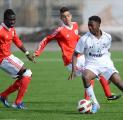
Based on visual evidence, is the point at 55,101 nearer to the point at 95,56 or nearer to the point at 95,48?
the point at 95,56

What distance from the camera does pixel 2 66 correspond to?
1636cm

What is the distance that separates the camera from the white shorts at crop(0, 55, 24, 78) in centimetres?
1619

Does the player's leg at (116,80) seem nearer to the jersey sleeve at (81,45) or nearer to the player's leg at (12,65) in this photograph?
the jersey sleeve at (81,45)

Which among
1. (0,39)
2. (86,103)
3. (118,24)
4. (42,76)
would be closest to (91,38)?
(86,103)

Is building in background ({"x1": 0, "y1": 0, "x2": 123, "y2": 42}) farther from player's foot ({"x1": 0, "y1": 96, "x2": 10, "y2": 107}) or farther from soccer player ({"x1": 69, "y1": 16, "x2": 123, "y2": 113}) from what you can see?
soccer player ({"x1": 69, "y1": 16, "x2": 123, "y2": 113})

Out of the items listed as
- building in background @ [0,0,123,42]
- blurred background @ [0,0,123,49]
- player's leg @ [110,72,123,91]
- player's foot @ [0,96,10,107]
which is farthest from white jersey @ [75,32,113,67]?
building in background @ [0,0,123,42]

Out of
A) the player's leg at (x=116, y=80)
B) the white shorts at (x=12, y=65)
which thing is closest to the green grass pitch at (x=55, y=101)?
the player's leg at (x=116, y=80)

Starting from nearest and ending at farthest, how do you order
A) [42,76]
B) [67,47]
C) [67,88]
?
[67,47]
[67,88]
[42,76]

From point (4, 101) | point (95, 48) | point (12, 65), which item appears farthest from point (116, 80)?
point (4, 101)

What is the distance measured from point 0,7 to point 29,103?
5966 cm

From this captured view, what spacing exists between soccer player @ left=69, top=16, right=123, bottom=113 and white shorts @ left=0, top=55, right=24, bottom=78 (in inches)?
65.3

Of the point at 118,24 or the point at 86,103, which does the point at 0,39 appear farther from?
the point at 118,24

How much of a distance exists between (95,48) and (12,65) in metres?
2.26

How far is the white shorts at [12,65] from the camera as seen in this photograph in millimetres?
16188
